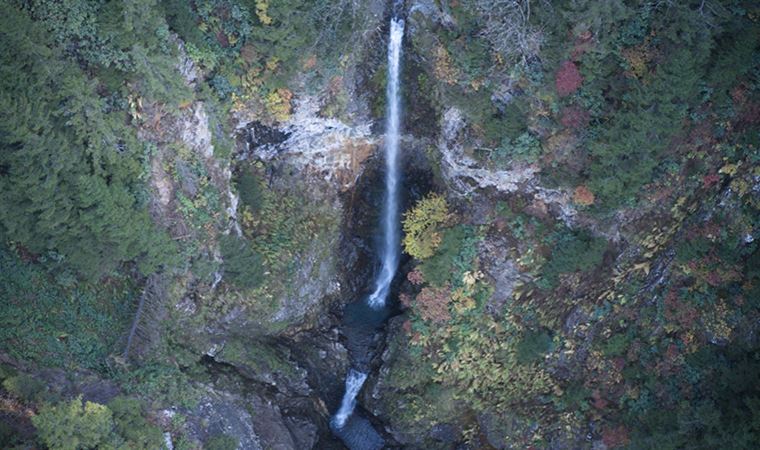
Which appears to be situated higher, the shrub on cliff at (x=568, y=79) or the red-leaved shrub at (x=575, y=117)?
the shrub on cliff at (x=568, y=79)

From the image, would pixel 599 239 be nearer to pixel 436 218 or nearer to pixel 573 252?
pixel 573 252

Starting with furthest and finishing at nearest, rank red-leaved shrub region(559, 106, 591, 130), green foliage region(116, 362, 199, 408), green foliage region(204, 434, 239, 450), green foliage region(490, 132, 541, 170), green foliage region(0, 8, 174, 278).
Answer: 1. green foliage region(490, 132, 541, 170)
2. green foliage region(204, 434, 239, 450)
3. green foliage region(116, 362, 199, 408)
4. red-leaved shrub region(559, 106, 591, 130)
5. green foliage region(0, 8, 174, 278)

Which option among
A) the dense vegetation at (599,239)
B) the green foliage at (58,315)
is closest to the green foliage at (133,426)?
the green foliage at (58,315)

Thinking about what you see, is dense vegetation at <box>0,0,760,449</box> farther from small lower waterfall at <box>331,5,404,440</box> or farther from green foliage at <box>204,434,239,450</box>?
small lower waterfall at <box>331,5,404,440</box>

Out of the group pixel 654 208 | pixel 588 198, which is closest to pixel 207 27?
pixel 588 198

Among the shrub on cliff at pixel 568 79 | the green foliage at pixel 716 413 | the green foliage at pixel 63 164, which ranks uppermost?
the shrub on cliff at pixel 568 79

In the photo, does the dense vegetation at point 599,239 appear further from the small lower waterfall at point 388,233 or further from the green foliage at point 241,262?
the green foliage at point 241,262

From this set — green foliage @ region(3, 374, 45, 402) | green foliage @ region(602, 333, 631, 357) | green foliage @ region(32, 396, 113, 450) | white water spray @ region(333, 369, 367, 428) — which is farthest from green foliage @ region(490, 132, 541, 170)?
green foliage @ region(3, 374, 45, 402)

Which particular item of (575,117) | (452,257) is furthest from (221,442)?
(575,117)

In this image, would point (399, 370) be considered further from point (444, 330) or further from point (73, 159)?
point (73, 159)
